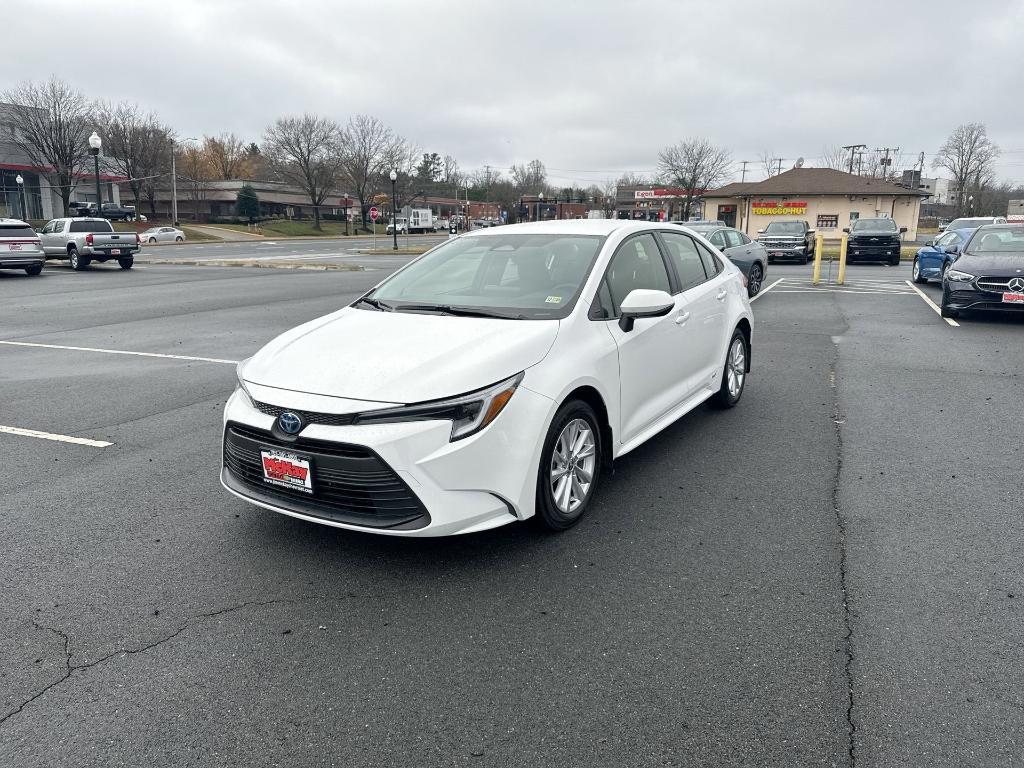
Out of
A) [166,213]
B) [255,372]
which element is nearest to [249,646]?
Result: [255,372]

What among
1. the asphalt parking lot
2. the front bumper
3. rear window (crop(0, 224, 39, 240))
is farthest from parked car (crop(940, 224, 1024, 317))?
rear window (crop(0, 224, 39, 240))

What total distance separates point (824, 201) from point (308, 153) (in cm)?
5485

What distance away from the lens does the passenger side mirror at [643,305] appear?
14.3 feet

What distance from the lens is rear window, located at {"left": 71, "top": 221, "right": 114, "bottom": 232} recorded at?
86.1ft

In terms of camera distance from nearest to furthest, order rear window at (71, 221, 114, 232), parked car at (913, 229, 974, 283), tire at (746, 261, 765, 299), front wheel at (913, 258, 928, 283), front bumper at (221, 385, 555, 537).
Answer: front bumper at (221, 385, 555, 537) → tire at (746, 261, 765, 299) → parked car at (913, 229, 974, 283) → front wheel at (913, 258, 928, 283) → rear window at (71, 221, 114, 232)

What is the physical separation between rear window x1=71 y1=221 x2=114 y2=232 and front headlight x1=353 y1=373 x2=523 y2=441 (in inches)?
1071

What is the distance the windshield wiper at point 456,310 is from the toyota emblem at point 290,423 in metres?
1.27

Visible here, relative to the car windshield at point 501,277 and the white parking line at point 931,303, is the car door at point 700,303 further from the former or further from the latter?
the white parking line at point 931,303

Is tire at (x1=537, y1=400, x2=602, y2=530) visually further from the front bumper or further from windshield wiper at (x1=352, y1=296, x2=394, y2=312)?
windshield wiper at (x1=352, y1=296, x2=394, y2=312)

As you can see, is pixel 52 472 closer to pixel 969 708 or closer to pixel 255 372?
pixel 255 372

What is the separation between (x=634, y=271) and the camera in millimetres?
5035

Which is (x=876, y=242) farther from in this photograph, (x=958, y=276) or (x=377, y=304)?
(x=377, y=304)

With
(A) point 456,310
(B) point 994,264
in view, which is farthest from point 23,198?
(A) point 456,310

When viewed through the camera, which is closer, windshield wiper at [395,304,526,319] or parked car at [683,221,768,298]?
windshield wiper at [395,304,526,319]
